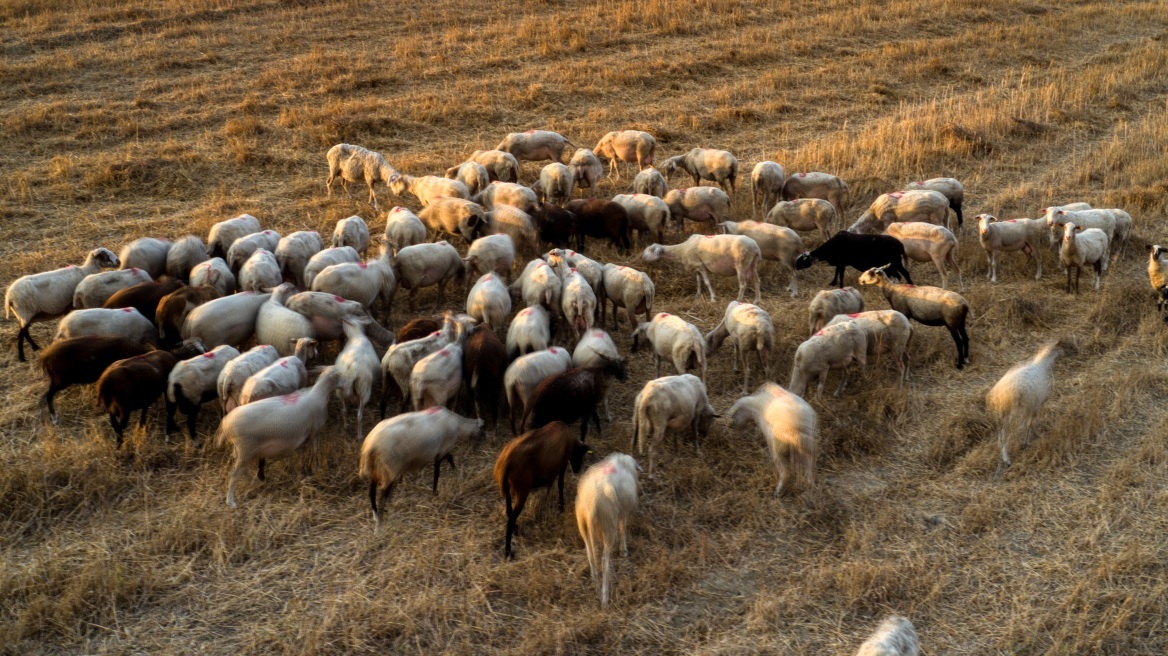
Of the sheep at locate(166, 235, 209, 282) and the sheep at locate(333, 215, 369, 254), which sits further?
the sheep at locate(333, 215, 369, 254)

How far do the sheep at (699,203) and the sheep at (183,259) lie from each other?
18.6 feet

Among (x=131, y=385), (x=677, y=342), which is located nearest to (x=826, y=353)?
(x=677, y=342)

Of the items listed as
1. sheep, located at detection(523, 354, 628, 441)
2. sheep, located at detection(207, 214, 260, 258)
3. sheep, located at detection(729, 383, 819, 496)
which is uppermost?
sheep, located at detection(207, 214, 260, 258)

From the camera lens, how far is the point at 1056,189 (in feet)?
42.8

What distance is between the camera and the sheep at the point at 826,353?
26.7 feet

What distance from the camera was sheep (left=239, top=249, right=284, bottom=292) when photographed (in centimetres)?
923

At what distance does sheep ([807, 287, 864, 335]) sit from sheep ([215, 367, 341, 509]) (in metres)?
4.78

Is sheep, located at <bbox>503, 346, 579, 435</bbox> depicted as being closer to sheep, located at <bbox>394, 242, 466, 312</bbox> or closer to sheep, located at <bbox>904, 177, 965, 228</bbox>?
sheep, located at <bbox>394, 242, 466, 312</bbox>

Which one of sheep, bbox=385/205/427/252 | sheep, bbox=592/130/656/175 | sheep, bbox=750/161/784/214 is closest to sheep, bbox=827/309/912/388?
sheep, bbox=750/161/784/214

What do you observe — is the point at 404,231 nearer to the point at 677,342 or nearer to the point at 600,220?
the point at 600,220

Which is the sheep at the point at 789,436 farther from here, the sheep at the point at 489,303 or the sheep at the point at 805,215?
the sheep at the point at 805,215

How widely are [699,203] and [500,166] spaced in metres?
2.92

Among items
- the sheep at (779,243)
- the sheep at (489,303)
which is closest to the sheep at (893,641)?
the sheep at (489,303)

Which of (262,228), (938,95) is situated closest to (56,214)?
(262,228)
